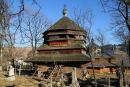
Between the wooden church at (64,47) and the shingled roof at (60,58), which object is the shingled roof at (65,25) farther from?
the shingled roof at (60,58)

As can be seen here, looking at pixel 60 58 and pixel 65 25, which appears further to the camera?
pixel 65 25

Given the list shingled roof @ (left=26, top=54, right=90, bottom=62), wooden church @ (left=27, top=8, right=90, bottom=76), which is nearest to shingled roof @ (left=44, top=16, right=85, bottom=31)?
wooden church @ (left=27, top=8, right=90, bottom=76)

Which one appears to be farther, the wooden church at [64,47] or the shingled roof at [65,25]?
the shingled roof at [65,25]

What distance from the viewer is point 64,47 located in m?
39.9

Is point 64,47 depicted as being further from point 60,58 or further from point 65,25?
point 65,25

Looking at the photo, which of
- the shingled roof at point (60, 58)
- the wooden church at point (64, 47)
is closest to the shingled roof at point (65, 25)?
the wooden church at point (64, 47)

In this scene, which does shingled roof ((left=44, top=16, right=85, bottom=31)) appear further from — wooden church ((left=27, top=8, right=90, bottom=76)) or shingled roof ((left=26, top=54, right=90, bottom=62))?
shingled roof ((left=26, top=54, right=90, bottom=62))

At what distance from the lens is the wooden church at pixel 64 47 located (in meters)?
37.7

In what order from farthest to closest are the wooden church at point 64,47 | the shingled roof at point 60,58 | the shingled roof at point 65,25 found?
the shingled roof at point 65,25
the wooden church at point 64,47
the shingled roof at point 60,58

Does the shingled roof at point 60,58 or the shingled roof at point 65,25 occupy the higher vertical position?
the shingled roof at point 65,25

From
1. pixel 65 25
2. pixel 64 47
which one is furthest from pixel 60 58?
pixel 65 25

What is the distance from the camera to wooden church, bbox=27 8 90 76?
3766 centimetres

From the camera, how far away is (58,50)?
40.2 metres

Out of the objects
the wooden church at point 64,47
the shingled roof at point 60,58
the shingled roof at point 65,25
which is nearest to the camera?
the shingled roof at point 60,58
